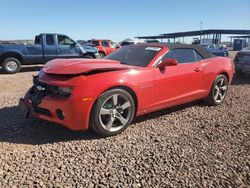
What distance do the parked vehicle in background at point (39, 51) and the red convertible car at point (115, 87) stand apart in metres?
7.56

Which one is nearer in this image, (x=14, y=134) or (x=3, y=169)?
(x=3, y=169)

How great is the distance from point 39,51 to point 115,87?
9.08 meters

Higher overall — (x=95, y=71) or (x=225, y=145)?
(x=95, y=71)

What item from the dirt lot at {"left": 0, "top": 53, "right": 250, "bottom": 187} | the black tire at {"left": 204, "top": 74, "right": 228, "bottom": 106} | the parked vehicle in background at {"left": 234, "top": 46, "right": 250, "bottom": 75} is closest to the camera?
the dirt lot at {"left": 0, "top": 53, "right": 250, "bottom": 187}

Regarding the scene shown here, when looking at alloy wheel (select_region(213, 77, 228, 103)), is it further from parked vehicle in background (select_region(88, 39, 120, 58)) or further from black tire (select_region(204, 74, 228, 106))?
parked vehicle in background (select_region(88, 39, 120, 58))

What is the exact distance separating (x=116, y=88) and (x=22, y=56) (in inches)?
350

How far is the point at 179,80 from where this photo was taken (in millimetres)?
4770

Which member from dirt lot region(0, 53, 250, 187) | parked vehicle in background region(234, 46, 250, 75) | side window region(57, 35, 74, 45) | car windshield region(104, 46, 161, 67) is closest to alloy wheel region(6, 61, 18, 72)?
side window region(57, 35, 74, 45)

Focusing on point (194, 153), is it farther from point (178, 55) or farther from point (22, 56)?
point (22, 56)

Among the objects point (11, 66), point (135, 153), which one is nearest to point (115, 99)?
point (135, 153)

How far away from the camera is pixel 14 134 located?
402cm

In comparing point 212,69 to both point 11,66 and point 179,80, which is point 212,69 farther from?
point 11,66

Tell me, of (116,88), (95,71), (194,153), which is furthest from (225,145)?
(95,71)

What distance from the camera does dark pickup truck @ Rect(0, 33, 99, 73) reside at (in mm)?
11180
